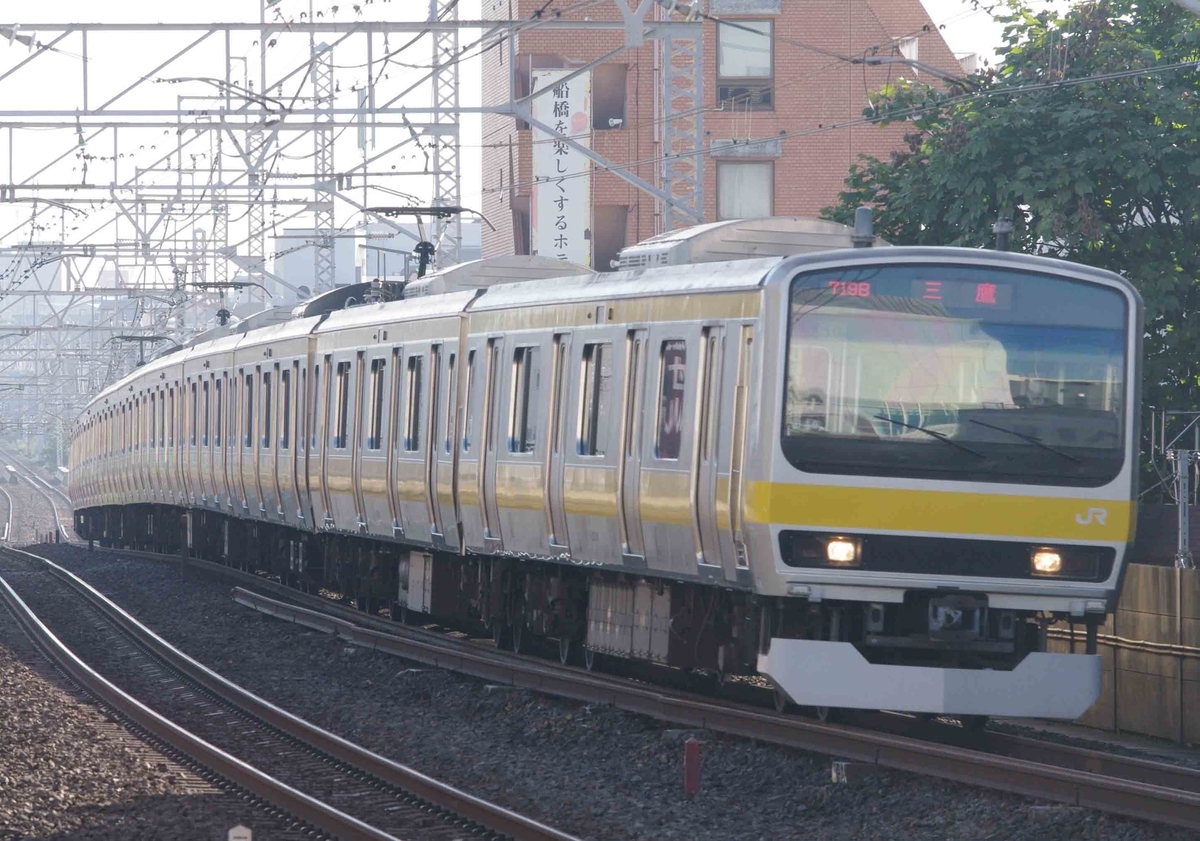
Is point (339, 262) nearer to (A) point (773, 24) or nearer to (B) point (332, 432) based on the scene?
(A) point (773, 24)

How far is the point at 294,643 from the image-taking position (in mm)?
18266

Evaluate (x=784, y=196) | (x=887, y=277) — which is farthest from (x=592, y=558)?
(x=784, y=196)

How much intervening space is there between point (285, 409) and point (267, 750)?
1063 centimetres

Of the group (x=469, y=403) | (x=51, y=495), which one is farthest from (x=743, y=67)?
(x=51, y=495)

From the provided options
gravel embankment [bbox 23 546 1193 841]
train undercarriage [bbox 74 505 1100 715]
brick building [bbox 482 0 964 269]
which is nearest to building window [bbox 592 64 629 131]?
brick building [bbox 482 0 964 269]

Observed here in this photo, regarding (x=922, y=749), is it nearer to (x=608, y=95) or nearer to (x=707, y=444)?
(x=707, y=444)

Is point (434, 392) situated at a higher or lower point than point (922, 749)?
higher

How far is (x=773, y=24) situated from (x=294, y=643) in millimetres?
27238

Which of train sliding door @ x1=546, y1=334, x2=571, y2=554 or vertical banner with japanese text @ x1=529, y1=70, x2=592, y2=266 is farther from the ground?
vertical banner with japanese text @ x1=529, y1=70, x2=592, y2=266

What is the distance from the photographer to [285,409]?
2275 centimetres

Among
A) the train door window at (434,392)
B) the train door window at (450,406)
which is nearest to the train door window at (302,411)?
the train door window at (434,392)

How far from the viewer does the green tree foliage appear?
66.9 feet

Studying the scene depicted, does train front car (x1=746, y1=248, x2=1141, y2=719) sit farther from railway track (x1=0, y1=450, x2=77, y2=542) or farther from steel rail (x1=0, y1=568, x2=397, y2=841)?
railway track (x1=0, y1=450, x2=77, y2=542)

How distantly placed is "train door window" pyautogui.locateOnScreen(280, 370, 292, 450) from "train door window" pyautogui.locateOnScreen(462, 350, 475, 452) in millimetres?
6387
